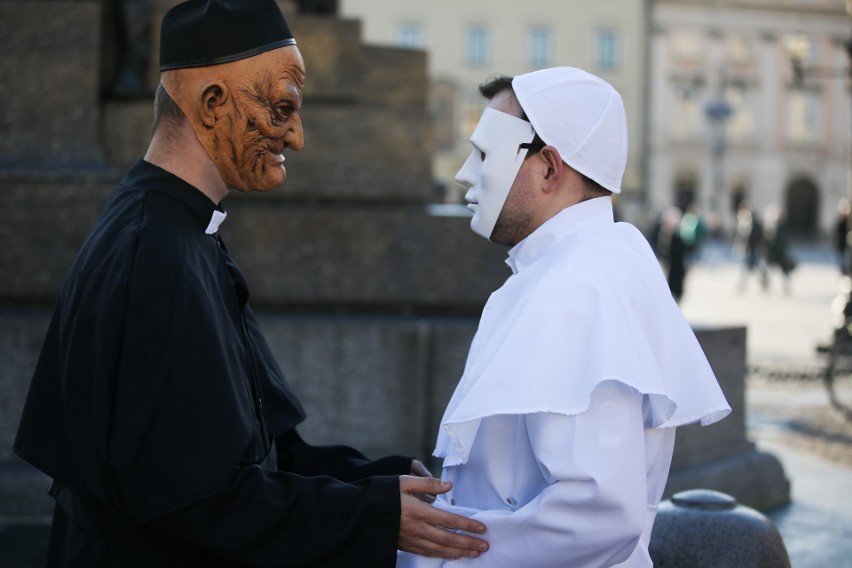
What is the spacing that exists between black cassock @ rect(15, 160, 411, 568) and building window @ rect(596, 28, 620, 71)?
61.6 metres

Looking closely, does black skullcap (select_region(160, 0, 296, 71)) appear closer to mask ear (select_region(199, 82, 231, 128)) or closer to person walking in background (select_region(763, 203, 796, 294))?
mask ear (select_region(199, 82, 231, 128))

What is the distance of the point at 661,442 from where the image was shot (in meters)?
2.42

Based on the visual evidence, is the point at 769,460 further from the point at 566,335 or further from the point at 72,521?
the point at 72,521

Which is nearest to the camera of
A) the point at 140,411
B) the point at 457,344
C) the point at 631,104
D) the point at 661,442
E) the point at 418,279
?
the point at 140,411

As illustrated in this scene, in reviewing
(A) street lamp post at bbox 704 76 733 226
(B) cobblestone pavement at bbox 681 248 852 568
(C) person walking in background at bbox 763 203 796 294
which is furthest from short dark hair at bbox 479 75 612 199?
(A) street lamp post at bbox 704 76 733 226

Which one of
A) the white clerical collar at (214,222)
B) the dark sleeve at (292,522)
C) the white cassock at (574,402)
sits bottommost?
the dark sleeve at (292,522)

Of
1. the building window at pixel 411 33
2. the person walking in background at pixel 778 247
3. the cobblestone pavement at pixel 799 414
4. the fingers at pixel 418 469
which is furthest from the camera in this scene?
the building window at pixel 411 33

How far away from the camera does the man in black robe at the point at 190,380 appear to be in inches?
80.6

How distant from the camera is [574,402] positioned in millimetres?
2111

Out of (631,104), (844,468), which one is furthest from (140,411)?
(631,104)

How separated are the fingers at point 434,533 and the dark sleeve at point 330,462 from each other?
1.62 feet

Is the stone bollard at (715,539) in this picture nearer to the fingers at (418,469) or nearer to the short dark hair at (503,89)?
the fingers at (418,469)

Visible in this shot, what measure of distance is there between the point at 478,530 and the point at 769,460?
170 inches

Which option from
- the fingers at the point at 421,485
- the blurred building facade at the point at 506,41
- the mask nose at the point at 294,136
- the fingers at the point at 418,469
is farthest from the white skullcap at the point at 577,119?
the blurred building facade at the point at 506,41
